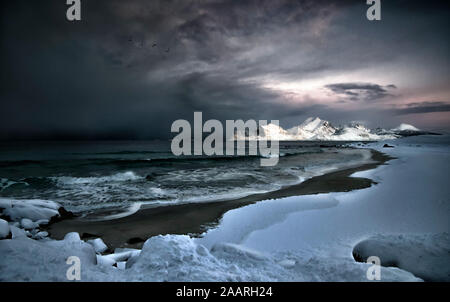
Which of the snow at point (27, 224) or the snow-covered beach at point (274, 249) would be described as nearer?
the snow-covered beach at point (274, 249)

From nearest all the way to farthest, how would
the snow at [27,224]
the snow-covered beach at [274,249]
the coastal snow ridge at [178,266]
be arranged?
the coastal snow ridge at [178,266], the snow-covered beach at [274,249], the snow at [27,224]

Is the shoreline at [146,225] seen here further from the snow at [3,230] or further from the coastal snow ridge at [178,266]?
the coastal snow ridge at [178,266]

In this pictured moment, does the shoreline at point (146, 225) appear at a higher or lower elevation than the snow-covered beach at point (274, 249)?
lower

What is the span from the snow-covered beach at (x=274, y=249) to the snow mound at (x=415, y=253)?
1cm

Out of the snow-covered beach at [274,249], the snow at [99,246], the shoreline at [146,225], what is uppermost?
the snow-covered beach at [274,249]

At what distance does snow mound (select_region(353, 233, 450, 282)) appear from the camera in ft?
9.52

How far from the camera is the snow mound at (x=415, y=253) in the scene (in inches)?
114

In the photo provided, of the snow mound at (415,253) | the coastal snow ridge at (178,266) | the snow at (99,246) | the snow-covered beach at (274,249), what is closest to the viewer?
the coastal snow ridge at (178,266)

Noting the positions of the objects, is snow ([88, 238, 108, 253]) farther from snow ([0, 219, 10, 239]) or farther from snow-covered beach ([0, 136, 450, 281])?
snow ([0, 219, 10, 239])

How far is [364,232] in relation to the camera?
4.74m

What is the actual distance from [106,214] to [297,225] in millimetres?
6836

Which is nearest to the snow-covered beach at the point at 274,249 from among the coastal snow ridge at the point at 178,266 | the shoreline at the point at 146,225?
the coastal snow ridge at the point at 178,266

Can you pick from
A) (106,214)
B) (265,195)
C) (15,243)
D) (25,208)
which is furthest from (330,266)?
(25,208)

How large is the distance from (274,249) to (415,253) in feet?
7.57
